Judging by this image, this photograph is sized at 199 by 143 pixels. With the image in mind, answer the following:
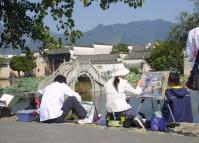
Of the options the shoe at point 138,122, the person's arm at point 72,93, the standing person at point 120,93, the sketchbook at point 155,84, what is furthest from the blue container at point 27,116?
the shoe at point 138,122

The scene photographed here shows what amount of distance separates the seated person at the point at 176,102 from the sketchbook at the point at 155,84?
0.13m

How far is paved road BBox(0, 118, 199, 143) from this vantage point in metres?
8.90

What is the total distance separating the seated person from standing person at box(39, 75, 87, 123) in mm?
1987

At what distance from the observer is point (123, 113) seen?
1178 centimetres

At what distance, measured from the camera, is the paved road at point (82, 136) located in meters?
8.90

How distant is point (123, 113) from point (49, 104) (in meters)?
1.79

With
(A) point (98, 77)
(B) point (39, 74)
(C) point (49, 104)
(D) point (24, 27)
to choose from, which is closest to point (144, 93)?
(C) point (49, 104)

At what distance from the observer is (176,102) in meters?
11.7

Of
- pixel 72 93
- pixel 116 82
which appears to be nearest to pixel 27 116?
pixel 72 93

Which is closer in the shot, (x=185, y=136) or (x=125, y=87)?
(x=185, y=136)

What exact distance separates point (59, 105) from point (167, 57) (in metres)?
68.2

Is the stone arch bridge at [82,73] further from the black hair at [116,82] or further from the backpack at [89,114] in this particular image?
the black hair at [116,82]

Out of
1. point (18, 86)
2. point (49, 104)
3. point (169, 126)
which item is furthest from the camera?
point (18, 86)

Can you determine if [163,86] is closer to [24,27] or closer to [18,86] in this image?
[24,27]
